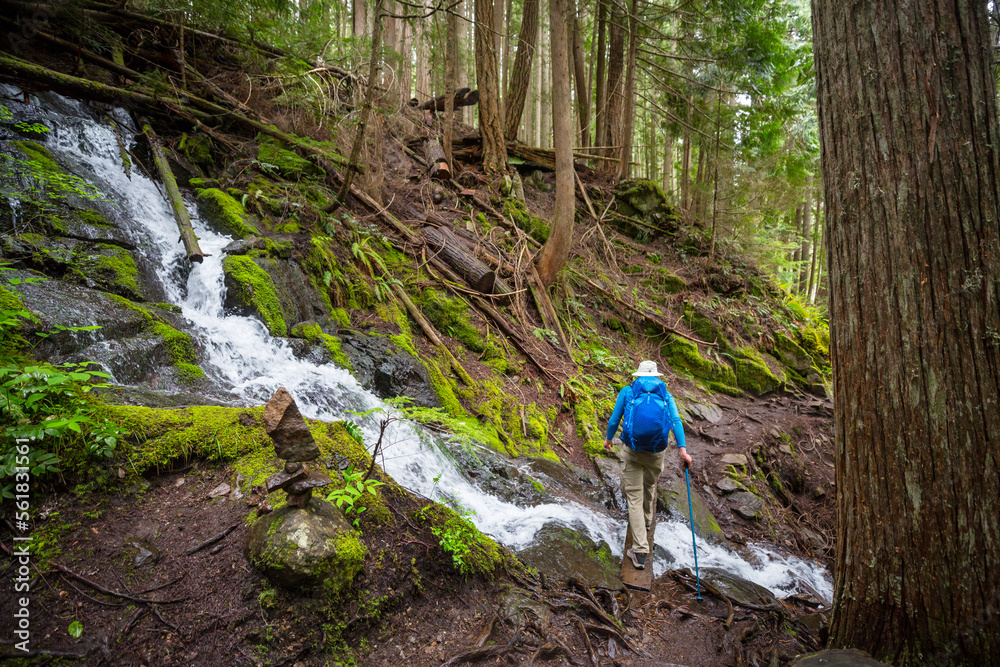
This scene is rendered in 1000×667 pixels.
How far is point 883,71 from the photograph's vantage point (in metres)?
2.58

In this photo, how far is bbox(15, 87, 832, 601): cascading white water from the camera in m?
4.97

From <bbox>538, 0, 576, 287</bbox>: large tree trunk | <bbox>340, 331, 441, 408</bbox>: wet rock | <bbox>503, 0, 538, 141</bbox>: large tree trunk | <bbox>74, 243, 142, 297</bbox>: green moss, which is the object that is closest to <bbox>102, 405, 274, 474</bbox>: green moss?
<bbox>340, 331, 441, 408</bbox>: wet rock

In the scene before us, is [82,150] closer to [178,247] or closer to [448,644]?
[178,247]

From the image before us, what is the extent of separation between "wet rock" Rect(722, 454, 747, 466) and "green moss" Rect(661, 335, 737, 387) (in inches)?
126

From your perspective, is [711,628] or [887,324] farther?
[711,628]

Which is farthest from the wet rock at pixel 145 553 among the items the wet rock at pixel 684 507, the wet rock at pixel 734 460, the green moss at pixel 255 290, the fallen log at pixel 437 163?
the fallen log at pixel 437 163

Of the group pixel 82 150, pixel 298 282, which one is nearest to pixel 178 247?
pixel 298 282

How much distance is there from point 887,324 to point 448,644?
3245 mm

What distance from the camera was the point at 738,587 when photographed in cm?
468

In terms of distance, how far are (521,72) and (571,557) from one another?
12082mm

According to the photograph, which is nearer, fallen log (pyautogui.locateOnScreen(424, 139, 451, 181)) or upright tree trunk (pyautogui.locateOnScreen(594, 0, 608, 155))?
fallen log (pyautogui.locateOnScreen(424, 139, 451, 181))

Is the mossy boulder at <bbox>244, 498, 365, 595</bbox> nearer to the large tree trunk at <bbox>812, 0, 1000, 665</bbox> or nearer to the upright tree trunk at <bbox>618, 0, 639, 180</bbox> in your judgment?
the large tree trunk at <bbox>812, 0, 1000, 665</bbox>

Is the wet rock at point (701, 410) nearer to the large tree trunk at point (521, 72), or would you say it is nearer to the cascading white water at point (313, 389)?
the cascading white water at point (313, 389)

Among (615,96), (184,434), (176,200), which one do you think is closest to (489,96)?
(615,96)
